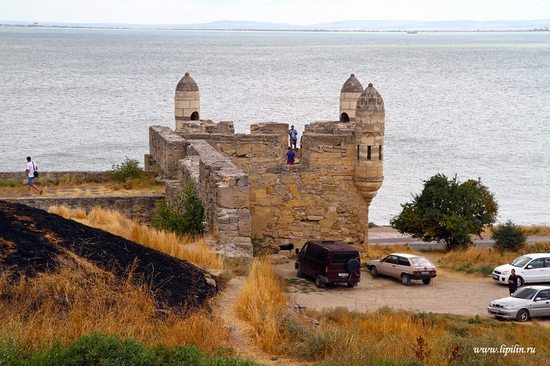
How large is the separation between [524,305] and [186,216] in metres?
7.32

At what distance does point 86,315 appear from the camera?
26.9 feet

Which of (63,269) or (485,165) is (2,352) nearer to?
(63,269)

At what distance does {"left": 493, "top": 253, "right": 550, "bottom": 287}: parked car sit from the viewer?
20125 mm

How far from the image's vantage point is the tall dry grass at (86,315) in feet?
25.7

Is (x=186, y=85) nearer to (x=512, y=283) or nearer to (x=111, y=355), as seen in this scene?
(x=512, y=283)

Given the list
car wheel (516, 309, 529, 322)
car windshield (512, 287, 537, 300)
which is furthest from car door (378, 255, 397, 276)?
car wheel (516, 309, 529, 322)

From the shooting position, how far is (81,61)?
141 meters

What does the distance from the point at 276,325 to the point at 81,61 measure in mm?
139059

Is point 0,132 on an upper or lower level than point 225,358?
lower

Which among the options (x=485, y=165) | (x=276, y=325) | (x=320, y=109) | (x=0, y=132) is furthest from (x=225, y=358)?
(x=320, y=109)

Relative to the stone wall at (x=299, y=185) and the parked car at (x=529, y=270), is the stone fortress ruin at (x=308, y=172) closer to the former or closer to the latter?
the stone wall at (x=299, y=185)

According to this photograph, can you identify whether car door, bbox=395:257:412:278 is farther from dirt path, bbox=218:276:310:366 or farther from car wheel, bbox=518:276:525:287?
dirt path, bbox=218:276:310:366

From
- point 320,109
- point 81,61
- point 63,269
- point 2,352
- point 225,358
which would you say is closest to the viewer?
point 2,352

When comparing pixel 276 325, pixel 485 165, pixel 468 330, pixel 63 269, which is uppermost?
pixel 63 269
